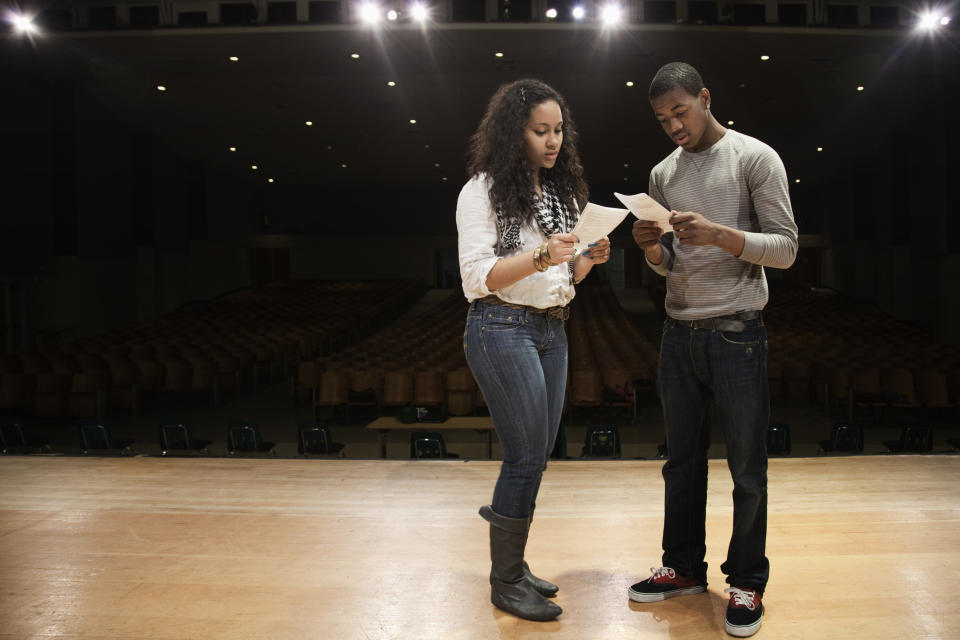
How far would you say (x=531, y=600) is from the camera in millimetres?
1771

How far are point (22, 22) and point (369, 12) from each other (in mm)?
4929

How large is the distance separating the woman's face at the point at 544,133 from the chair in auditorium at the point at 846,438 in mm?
4856

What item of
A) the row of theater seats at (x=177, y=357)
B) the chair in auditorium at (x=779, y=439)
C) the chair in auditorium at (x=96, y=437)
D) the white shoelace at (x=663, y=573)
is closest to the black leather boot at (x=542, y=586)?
the white shoelace at (x=663, y=573)

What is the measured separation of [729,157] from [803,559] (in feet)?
3.86

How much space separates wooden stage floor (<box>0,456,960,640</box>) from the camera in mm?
1759

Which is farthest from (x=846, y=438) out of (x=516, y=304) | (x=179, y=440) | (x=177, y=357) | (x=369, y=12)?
(x=369, y=12)

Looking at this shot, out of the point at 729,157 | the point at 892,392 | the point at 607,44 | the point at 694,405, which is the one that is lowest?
the point at 892,392

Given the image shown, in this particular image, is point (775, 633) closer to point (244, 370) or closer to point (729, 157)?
point (729, 157)

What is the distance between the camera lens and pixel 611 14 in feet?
32.8

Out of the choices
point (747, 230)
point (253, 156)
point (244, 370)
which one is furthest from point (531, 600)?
point (253, 156)

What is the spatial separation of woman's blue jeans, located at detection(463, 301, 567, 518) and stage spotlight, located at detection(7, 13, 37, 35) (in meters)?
11.3

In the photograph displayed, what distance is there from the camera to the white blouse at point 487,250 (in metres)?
1.73

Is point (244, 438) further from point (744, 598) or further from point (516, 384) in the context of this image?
point (744, 598)

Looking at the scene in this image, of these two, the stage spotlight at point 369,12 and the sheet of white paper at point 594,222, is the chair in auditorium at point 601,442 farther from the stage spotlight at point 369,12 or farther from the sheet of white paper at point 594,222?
the stage spotlight at point 369,12
